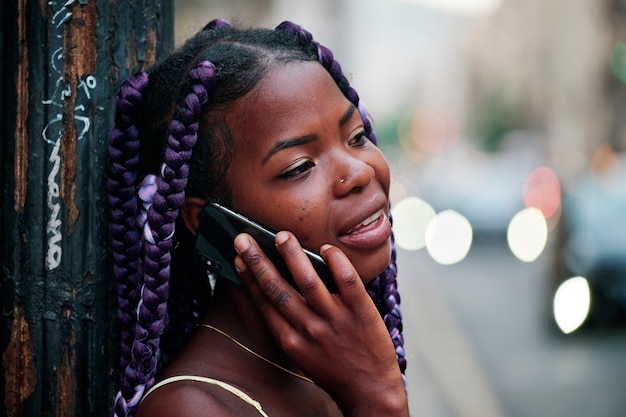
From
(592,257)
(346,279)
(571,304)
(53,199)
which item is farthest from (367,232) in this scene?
(571,304)

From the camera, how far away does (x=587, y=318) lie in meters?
9.33

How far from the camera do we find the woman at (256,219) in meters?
1.97

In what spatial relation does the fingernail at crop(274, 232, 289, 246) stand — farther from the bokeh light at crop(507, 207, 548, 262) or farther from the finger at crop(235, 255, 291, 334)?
the bokeh light at crop(507, 207, 548, 262)

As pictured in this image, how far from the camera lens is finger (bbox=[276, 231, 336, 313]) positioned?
6.39ft

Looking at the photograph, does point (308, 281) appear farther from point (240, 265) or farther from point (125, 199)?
point (125, 199)

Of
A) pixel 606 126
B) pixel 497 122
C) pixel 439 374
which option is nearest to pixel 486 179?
pixel 439 374

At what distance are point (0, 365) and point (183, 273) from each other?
23.9 inches

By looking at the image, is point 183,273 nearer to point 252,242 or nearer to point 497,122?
point 252,242

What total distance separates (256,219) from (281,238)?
138 millimetres

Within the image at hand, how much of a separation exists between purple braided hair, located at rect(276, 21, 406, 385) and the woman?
0.08 ft

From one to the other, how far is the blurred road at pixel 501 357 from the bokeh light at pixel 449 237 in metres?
3.15

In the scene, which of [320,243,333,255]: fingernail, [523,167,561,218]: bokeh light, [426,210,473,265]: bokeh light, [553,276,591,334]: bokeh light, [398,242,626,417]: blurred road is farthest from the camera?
[523,167,561,218]: bokeh light

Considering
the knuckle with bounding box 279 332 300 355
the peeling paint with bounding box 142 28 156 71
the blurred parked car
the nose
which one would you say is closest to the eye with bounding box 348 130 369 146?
the nose

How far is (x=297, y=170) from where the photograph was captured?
2072mm
